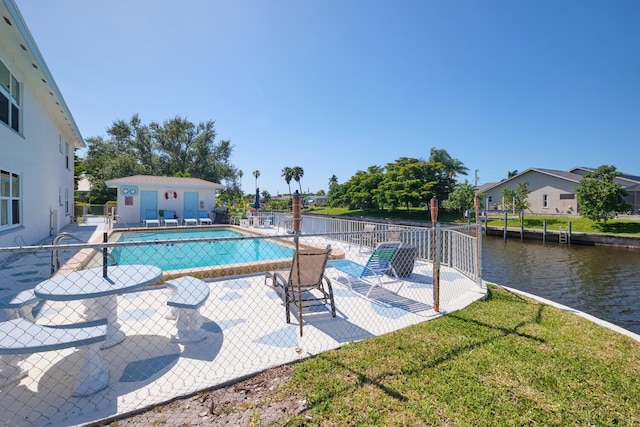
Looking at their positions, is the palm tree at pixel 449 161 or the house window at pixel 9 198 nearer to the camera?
the house window at pixel 9 198

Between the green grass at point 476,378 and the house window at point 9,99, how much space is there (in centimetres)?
890

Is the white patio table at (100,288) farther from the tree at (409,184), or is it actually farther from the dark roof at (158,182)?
the tree at (409,184)

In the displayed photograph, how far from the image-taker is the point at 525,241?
75.6 ft

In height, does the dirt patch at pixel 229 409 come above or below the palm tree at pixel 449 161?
below

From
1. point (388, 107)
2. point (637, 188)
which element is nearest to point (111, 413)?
point (388, 107)

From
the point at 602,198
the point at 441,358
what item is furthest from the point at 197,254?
the point at 602,198

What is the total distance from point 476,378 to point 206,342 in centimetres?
275

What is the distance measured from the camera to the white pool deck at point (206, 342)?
2.36 meters

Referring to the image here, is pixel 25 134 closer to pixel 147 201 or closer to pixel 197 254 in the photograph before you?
pixel 197 254

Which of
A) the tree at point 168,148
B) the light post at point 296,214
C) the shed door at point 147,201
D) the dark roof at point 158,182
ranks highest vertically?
the tree at point 168,148

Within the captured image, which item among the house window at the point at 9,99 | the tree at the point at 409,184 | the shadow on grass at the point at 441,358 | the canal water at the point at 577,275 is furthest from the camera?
the tree at the point at 409,184

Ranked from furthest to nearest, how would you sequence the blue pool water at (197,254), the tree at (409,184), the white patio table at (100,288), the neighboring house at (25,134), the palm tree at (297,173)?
the palm tree at (297,173) < the tree at (409,184) < the blue pool water at (197,254) < the neighboring house at (25,134) < the white patio table at (100,288)

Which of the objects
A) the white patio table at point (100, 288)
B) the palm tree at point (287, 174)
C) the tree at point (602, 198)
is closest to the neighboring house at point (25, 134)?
the white patio table at point (100, 288)

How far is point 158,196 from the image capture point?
1844cm
